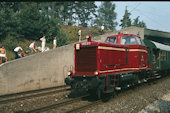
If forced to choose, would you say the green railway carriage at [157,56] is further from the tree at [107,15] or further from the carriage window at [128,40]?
the tree at [107,15]

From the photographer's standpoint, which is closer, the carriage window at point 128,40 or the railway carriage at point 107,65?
the railway carriage at point 107,65

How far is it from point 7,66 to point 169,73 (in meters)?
16.8

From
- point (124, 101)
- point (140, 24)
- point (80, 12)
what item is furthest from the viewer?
point (140, 24)

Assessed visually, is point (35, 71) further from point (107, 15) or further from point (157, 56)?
point (107, 15)

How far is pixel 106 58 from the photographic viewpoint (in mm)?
7555

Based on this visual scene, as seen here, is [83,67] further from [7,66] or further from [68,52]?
[68,52]

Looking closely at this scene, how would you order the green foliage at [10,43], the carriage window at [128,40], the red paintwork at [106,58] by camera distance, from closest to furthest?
the red paintwork at [106,58], the carriage window at [128,40], the green foliage at [10,43]

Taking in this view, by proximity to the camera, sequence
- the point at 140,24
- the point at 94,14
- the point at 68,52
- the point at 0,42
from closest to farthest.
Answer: the point at 68,52
the point at 0,42
the point at 94,14
the point at 140,24

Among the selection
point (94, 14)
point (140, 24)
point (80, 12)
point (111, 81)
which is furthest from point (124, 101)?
point (140, 24)

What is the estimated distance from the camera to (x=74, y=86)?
759 centimetres

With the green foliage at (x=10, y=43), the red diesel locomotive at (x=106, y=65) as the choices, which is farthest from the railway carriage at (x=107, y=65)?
the green foliage at (x=10, y=43)

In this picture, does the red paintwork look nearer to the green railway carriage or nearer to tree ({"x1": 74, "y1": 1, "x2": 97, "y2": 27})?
the green railway carriage

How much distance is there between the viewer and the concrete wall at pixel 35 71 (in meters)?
9.18

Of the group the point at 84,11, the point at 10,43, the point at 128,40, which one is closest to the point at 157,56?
the point at 128,40
